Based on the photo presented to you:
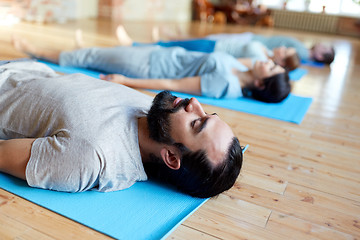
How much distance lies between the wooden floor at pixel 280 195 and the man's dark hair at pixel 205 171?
0.09 m

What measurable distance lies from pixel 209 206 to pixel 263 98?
156cm

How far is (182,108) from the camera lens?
1172mm

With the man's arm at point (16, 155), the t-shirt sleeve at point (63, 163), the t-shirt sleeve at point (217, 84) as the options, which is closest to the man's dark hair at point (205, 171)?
the t-shirt sleeve at point (63, 163)

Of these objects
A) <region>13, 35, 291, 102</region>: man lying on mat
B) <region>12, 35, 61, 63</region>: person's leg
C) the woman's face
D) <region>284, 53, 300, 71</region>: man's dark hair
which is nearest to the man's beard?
<region>13, 35, 291, 102</region>: man lying on mat

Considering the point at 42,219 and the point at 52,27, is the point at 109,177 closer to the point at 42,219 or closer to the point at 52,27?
the point at 42,219

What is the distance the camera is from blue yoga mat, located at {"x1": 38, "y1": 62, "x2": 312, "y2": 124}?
2.37 metres

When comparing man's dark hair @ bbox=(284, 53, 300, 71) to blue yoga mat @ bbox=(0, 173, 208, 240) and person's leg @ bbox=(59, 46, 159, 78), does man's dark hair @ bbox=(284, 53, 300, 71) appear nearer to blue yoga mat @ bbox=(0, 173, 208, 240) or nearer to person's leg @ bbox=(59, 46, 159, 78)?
person's leg @ bbox=(59, 46, 159, 78)

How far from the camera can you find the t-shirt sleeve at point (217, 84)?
2.51 m

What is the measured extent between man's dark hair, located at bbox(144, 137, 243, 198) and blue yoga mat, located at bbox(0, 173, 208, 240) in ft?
0.23

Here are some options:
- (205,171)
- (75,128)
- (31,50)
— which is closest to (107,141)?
(75,128)

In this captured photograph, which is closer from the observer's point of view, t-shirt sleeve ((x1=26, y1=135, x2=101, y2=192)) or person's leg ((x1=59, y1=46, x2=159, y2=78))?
t-shirt sleeve ((x1=26, y1=135, x2=101, y2=192))

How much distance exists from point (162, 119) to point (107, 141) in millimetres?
199

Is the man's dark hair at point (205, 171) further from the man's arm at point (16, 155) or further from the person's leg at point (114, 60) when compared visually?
the person's leg at point (114, 60)

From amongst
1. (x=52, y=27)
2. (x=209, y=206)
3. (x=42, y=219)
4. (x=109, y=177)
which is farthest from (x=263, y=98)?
(x=52, y=27)
